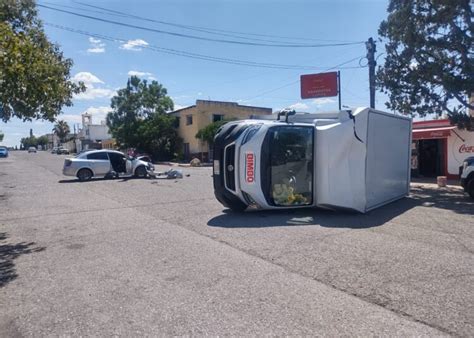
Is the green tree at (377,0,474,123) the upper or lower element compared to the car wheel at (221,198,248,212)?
upper

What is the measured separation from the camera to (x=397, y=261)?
18.3ft

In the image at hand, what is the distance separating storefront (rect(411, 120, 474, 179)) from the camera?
19.8 metres

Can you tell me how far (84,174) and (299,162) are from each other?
581 inches

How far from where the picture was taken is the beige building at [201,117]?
41594 mm

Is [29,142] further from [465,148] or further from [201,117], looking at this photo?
[465,148]

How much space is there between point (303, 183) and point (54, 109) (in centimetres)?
596

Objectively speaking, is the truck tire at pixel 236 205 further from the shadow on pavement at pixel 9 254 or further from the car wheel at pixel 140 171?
the car wheel at pixel 140 171

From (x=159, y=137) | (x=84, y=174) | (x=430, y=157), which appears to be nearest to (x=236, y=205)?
(x=84, y=174)

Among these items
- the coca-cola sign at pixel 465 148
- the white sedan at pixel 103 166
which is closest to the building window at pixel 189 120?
the white sedan at pixel 103 166

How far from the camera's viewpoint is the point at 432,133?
67.9 feet

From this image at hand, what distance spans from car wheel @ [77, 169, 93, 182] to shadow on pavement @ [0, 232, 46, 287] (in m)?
12.8

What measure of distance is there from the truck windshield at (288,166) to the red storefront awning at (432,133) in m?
14.0

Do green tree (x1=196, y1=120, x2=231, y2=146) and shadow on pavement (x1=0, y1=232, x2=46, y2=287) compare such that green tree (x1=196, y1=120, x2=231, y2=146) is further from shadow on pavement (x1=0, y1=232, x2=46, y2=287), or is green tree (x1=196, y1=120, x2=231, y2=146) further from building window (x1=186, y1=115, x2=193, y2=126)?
shadow on pavement (x1=0, y1=232, x2=46, y2=287)

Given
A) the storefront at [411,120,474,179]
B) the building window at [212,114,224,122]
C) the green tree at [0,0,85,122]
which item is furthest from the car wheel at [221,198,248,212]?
the building window at [212,114,224,122]
